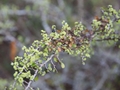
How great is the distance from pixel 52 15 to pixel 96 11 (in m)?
0.49

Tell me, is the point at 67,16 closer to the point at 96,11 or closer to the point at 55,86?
the point at 96,11

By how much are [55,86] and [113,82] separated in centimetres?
57

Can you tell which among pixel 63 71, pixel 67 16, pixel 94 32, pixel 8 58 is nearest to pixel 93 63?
pixel 63 71

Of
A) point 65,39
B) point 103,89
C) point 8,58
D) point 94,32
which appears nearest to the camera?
point 65,39

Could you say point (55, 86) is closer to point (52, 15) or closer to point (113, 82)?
point (113, 82)

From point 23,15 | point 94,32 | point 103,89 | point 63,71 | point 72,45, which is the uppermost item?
point 23,15

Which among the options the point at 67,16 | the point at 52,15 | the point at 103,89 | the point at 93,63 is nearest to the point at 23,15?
the point at 52,15

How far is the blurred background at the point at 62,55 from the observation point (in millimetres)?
2328

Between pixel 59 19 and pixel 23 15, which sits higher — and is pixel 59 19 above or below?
below

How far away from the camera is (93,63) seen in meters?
2.58

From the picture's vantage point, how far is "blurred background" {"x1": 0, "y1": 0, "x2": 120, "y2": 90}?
2328 millimetres

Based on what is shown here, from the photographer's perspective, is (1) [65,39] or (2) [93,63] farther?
(2) [93,63]

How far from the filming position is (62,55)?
2586mm

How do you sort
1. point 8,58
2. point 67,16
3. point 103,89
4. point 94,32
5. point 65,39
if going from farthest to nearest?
point 8,58 < point 67,16 < point 103,89 < point 94,32 < point 65,39
